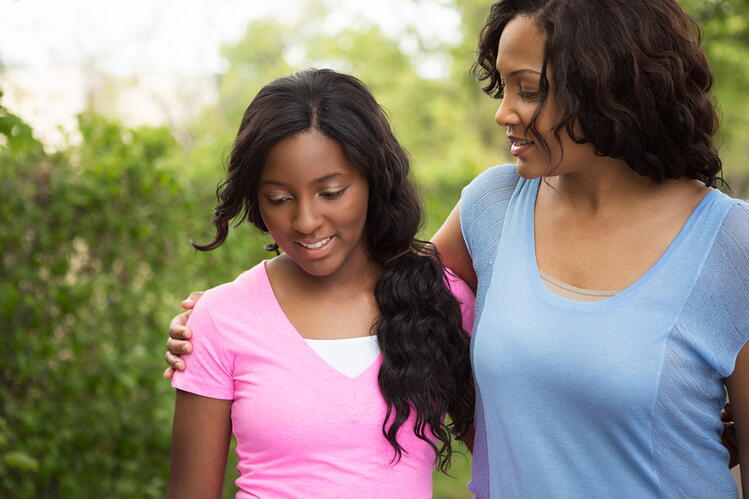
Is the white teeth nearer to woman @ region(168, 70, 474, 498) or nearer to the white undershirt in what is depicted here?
woman @ region(168, 70, 474, 498)

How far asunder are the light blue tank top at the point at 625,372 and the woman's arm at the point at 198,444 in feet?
2.20

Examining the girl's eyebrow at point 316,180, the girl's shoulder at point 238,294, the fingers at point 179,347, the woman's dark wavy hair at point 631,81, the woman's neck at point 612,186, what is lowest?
the fingers at point 179,347

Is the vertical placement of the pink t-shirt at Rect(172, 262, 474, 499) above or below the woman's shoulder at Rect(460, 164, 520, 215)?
below

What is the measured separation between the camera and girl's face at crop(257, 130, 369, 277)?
213 centimetres

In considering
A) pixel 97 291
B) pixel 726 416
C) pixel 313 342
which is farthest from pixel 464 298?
pixel 97 291

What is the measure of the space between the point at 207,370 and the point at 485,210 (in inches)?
33.6

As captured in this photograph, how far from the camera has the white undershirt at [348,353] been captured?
7.30 feet

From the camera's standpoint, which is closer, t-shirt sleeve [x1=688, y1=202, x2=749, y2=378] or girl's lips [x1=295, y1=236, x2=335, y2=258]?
t-shirt sleeve [x1=688, y1=202, x2=749, y2=378]

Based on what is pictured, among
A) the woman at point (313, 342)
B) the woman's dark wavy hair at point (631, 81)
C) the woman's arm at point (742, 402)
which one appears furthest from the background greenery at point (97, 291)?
the woman's arm at point (742, 402)

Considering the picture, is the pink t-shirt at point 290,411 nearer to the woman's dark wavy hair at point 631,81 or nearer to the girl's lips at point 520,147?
the girl's lips at point 520,147

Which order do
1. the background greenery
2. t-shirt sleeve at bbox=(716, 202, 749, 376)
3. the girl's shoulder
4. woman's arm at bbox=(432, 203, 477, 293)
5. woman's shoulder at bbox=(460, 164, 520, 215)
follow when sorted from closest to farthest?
1. t-shirt sleeve at bbox=(716, 202, 749, 376)
2. the girl's shoulder
3. woman's shoulder at bbox=(460, 164, 520, 215)
4. woman's arm at bbox=(432, 203, 477, 293)
5. the background greenery

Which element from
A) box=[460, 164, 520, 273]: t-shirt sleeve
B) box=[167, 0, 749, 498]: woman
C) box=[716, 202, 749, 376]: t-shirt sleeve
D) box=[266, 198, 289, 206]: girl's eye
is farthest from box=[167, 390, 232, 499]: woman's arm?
box=[716, 202, 749, 376]: t-shirt sleeve

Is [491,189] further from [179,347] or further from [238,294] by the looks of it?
[179,347]

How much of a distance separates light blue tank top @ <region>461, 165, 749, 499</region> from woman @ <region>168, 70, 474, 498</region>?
0.23m
